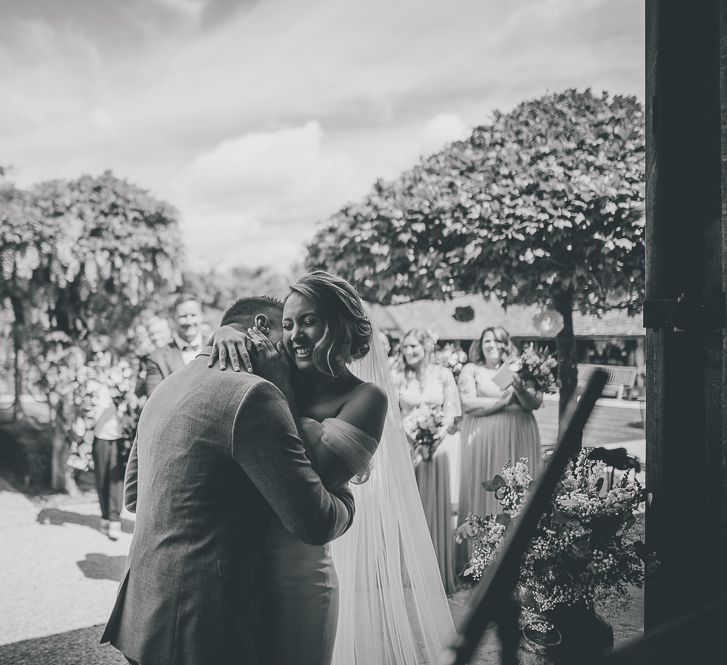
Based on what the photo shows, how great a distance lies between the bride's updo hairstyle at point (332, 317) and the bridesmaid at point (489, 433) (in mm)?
3921

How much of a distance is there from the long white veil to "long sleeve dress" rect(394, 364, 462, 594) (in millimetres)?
2105

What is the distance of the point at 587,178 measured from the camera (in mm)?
6465

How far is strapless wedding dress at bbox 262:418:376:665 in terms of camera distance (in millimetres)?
1905

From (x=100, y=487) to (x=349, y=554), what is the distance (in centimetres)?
438

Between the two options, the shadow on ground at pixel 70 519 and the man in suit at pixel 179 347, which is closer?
the man in suit at pixel 179 347

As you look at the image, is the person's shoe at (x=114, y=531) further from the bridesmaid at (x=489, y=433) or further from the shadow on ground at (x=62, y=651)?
the bridesmaid at (x=489, y=433)

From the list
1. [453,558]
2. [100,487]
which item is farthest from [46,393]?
[453,558]

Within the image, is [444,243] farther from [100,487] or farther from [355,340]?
[355,340]

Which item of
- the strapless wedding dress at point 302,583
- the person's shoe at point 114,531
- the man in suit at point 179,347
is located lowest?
the person's shoe at point 114,531

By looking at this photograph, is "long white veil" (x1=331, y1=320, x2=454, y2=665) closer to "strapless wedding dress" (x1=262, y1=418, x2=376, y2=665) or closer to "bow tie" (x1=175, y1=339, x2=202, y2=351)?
"strapless wedding dress" (x1=262, y1=418, x2=376, y2=665)

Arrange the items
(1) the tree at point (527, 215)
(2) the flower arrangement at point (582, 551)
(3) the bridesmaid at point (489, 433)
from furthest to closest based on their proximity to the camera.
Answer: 1. (1) the tree at point (527, 215)
2. (3) the bridesmaid at point (489, 433)
3. (2) the flower arrangement at point (582, 551)

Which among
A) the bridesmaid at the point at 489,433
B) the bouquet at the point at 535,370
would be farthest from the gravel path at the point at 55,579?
the bouquet at the point at 535,370

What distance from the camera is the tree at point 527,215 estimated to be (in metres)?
6.48

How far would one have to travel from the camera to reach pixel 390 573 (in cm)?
286
